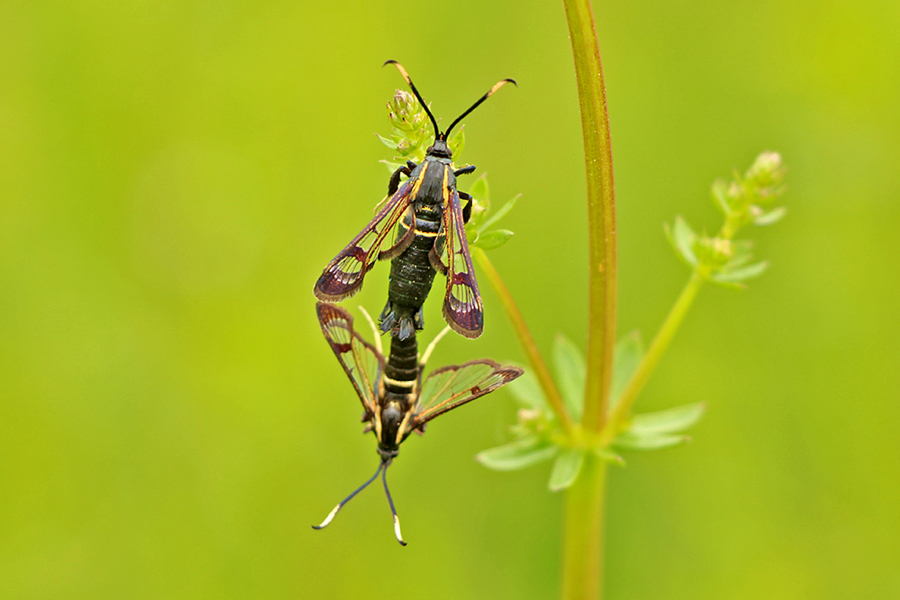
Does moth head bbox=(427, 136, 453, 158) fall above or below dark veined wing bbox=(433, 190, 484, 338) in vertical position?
above

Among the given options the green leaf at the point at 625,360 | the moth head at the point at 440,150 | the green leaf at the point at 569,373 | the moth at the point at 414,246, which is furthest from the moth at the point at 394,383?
the green leaf at the point at 625,360

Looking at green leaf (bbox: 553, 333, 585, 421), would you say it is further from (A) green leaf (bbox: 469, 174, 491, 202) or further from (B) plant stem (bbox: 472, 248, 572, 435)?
(A) green leaf (bbox: 469, 174, 491, 202)

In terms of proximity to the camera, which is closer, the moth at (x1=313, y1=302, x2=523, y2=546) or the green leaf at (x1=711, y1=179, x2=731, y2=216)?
the moth at (x1=313, y1=302, x2=523, y2=546)

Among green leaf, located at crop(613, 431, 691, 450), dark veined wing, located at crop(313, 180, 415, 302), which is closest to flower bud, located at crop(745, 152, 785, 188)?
green leaf, located at crop(613, 431, 691, 450)

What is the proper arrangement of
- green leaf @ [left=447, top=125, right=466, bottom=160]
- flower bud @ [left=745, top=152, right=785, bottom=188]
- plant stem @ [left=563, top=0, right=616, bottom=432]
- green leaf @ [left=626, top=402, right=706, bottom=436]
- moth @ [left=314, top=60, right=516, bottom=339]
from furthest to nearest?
green leaf @ [left=626, top=402, right=706, bottom=436] → flower bud @ [left=745, top=152, right=785, bottom=188] → green leaf @ [left=447, top=125, right=466, bottom=160] → moth @ [left=314, top=60, right=516, bottom=339] → plant stem @ [left=563, top=0, right=616, bottom=432]

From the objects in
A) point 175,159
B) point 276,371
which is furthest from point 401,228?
point 175,159

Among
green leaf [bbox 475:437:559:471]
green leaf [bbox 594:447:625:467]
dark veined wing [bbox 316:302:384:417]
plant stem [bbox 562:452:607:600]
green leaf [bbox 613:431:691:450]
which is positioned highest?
dark veined wing [bbox 316:302:384:417]

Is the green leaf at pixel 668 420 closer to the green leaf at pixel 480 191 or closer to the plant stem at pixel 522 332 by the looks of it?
the plant stem at pixel 522 332

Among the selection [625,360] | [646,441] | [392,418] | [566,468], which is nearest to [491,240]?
[392,418]

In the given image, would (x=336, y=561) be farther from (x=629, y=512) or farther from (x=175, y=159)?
(x=175, y=159)
